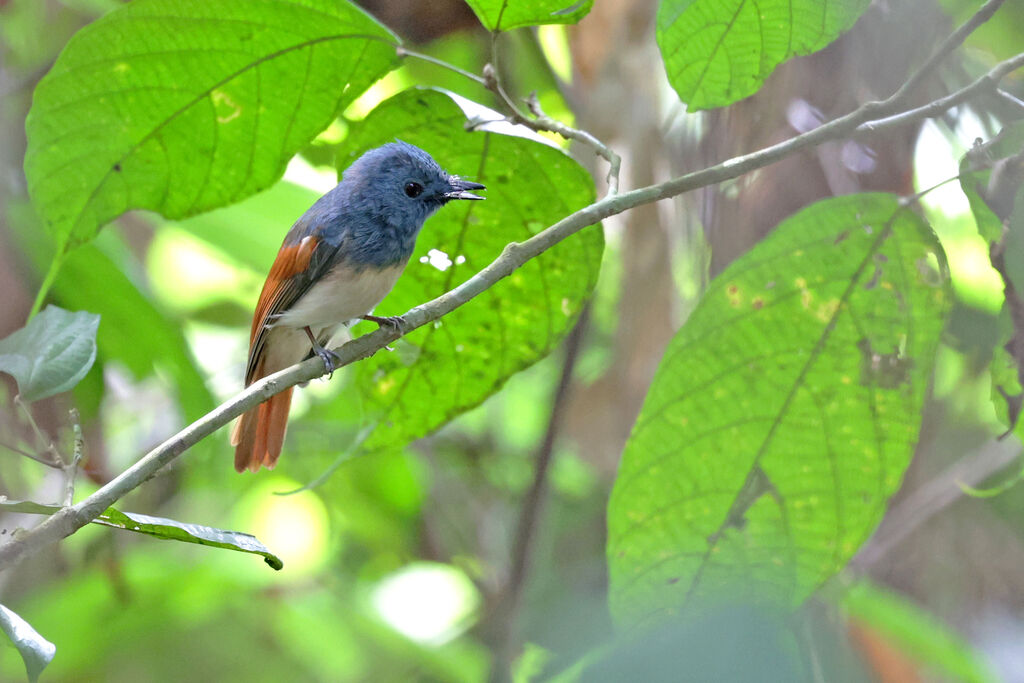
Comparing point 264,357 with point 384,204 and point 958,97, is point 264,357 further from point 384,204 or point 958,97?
point 958,97

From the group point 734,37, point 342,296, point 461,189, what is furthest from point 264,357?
point 734,37

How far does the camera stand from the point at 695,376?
1.55m

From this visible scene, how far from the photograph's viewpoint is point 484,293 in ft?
5.34

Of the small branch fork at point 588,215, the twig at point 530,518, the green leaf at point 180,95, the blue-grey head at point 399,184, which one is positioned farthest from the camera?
the twig at point 530,518

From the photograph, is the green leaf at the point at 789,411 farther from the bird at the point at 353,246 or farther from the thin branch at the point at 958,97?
the bird at the point at 353,246

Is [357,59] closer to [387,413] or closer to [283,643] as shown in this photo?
[387,413]

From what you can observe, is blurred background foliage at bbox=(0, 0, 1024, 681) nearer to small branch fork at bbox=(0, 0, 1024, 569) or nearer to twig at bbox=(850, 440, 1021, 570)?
twig at bbox=(850, 440, 1021, 570)

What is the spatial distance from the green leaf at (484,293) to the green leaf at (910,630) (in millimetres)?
1324

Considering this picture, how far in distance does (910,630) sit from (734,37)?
1712 millimetres

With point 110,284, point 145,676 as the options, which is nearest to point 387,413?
point 110,284

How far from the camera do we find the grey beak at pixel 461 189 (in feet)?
5.38

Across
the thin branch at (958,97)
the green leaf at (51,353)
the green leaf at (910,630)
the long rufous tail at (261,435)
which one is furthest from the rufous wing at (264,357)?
the green leaf at (910,630)

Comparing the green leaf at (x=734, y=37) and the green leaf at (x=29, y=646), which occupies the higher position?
the green leaf at (x=734, y=37)

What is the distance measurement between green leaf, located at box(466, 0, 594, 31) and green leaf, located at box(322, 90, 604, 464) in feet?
0.63
